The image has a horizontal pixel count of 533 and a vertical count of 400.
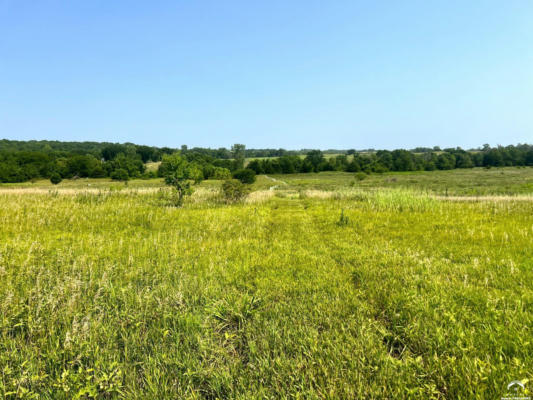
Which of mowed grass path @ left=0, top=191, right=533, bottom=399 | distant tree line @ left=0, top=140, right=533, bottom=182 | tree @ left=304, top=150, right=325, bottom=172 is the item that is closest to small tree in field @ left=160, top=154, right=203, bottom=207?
mowed grass path @ left=0, top=191, right=533, bottom=399

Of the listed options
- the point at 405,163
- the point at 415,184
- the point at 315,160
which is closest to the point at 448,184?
the point at 415,184

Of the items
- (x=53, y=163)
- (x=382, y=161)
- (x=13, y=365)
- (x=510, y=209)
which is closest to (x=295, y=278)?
(x=13, y=365)

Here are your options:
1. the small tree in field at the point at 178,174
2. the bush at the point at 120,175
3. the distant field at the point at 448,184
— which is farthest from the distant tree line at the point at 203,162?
the small tree in field at the point at 178,174

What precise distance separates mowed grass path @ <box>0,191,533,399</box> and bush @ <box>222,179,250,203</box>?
39.3 feet

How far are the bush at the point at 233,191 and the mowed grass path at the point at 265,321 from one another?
471 inches

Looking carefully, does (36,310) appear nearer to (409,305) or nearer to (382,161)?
(409,305)

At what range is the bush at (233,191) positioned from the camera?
60.7 feet

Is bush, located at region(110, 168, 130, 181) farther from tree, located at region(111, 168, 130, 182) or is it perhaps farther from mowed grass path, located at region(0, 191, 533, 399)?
mowed grass path, located at region(0, 191, 533, 399)

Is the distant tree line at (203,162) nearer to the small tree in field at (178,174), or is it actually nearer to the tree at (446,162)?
the tree at (446,162)

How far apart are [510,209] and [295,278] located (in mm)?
14402

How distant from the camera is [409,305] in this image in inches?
137

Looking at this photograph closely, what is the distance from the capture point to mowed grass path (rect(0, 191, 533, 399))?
89.7 inches

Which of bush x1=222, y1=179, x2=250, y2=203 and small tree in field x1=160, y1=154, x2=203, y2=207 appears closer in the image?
small tree in field x1=160, y1=154, x2=203, y2=207

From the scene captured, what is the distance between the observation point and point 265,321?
3.20 metres
